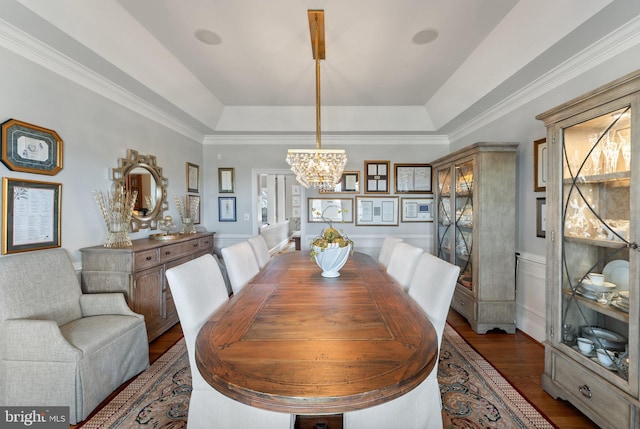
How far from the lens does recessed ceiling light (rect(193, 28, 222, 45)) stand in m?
2.36

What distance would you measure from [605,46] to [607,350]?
2060 millimetres

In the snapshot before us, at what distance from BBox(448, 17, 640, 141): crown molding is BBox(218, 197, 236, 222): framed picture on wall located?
3816 mm

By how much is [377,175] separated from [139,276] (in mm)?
3490

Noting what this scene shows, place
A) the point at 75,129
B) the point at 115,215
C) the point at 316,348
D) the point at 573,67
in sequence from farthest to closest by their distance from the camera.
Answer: the point at 115,215
the point at 75,129
the point at 573,67
the point at 316,348

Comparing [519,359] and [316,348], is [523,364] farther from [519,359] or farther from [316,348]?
[316,348]

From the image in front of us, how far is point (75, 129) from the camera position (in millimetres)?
2400

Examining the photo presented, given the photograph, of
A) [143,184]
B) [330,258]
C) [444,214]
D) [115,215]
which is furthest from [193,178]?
[444,214]

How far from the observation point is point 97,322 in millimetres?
2057

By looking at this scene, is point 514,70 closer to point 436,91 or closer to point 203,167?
point 436,91

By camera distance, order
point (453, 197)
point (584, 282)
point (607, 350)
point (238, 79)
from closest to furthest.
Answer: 1. point (607, 350)
2. point (584, 282)
3. point (238, 79)
4. point (453, 197)

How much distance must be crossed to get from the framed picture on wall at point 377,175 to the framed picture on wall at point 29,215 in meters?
3.71

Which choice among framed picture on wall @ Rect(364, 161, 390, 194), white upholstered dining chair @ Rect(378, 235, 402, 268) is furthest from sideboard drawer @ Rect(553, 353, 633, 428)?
framed picture on wall @ Rect(364, 161, 390, 194)

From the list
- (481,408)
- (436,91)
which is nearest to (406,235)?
(436,91)
